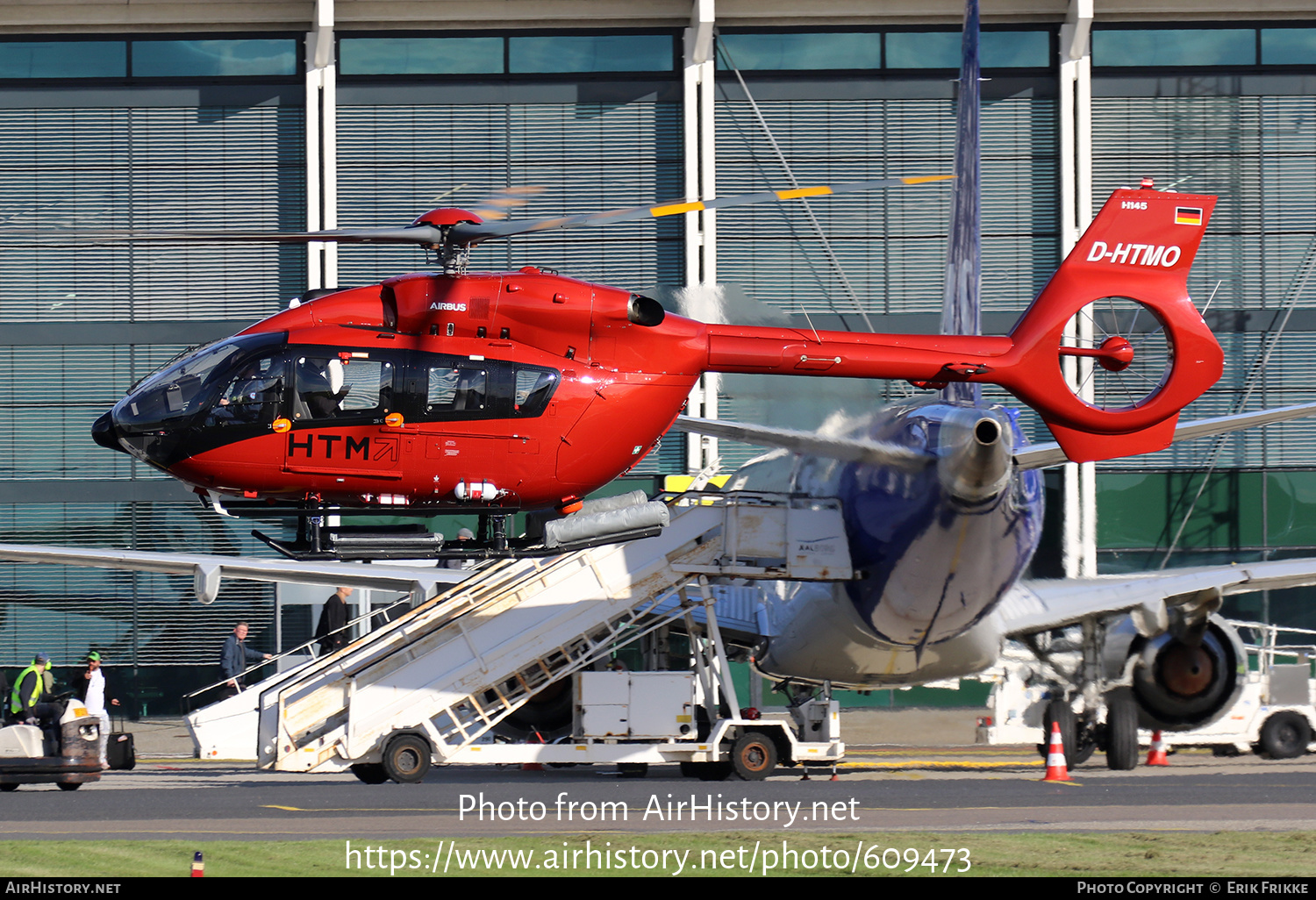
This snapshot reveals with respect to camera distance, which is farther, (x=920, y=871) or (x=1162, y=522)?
(x=1162, y=522)

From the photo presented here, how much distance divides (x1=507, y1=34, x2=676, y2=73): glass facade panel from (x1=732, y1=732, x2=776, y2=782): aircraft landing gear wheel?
2119cm

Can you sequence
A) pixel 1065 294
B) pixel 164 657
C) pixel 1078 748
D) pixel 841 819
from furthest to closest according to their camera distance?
pixel 164 657, pixel 1078 748, pixel 1065 294, pixel 841 819

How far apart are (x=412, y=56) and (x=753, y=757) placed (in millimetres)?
22768

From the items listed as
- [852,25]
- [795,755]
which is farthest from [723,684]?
[852,25]

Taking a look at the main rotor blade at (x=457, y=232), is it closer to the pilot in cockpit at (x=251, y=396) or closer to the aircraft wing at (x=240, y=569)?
the pilot in cockpit at (x=251, y=396)

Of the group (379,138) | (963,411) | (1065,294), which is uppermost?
(379,138)

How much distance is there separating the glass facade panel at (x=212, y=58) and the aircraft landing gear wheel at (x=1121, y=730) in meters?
25.1

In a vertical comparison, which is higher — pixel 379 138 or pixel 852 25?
pixel 852 25

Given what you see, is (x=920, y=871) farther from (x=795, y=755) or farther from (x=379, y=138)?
(x=379, y=138)

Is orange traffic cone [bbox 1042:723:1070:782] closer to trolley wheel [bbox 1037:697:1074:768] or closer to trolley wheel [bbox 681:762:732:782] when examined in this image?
trolley wheel [bbox 1037:697:1074:768]

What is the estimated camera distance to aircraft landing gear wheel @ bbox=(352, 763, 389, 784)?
2172 cm

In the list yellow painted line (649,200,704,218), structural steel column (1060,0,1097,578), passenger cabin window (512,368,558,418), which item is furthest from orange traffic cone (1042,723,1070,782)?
structural steel column (1060,0,1097,578)

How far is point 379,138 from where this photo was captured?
38281 mm

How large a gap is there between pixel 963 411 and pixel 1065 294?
2026mm
